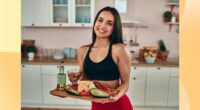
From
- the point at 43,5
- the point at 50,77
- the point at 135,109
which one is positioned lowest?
the point at 135,109

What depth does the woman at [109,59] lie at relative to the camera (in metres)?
0.87

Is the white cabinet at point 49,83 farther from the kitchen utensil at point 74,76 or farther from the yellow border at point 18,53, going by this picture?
the yellow border at point 18,53

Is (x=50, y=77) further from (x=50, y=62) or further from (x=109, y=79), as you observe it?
(x=109, y=79)

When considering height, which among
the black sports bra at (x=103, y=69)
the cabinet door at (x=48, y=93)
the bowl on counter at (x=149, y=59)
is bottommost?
the cabinet door at (x=48, y=93)

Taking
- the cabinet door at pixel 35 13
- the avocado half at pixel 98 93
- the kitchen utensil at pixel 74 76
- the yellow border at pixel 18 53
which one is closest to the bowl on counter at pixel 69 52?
the cabinet door at pixel 35 13

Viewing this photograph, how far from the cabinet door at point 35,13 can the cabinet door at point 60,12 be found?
4 centimetres

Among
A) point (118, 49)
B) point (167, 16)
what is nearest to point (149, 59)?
point (167, 16)

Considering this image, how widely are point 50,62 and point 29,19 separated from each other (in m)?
0.39

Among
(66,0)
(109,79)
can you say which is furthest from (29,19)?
(109,79)

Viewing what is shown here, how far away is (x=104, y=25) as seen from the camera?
0.86 meters

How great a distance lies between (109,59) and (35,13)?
3.93ft

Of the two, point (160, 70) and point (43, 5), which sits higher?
point (43, 5)

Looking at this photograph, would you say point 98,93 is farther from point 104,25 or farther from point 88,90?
point 104,25

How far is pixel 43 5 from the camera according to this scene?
6.16 feet
